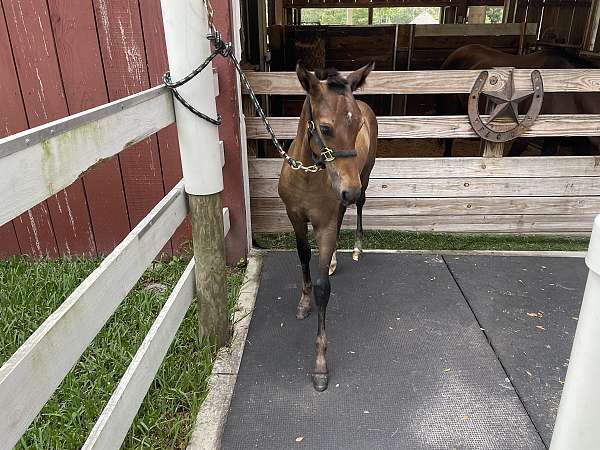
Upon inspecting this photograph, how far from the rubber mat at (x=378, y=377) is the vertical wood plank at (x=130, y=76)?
1.08 m

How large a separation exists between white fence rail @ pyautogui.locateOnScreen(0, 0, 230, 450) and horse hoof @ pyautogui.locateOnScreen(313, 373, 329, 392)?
0.61m

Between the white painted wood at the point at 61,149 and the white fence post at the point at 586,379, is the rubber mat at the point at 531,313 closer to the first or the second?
the white fence post at the point at 586,379

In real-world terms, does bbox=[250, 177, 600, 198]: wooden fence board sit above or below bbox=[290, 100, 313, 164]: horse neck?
below

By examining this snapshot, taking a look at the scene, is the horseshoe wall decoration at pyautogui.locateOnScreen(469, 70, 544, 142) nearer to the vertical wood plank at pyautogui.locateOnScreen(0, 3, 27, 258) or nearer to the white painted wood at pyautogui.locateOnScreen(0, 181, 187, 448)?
the white painted wood at pyautogui.locateOnScreen(0, 181, 187, 448)

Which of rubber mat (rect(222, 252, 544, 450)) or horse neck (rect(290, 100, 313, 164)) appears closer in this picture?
rubber mat (rect(222, 252, 544, 450))

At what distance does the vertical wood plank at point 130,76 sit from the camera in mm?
2889

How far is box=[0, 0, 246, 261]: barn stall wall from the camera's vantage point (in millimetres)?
2895

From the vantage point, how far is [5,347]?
244cm

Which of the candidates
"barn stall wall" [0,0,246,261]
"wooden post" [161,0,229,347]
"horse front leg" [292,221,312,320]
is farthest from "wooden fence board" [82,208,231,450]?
"barn stall wall" [0,0,246,261]

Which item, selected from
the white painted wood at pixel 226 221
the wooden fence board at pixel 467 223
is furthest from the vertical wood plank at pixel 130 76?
the wooden fence board at pixel 467 223

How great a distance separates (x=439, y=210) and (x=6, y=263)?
3.38 metres

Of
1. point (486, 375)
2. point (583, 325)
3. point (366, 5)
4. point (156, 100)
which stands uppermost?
point (366, 5)

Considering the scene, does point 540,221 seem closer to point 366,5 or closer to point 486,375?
point 486,375

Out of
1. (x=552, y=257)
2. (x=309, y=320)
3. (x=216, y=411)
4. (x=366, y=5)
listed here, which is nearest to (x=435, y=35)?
(x=366, y=5)
